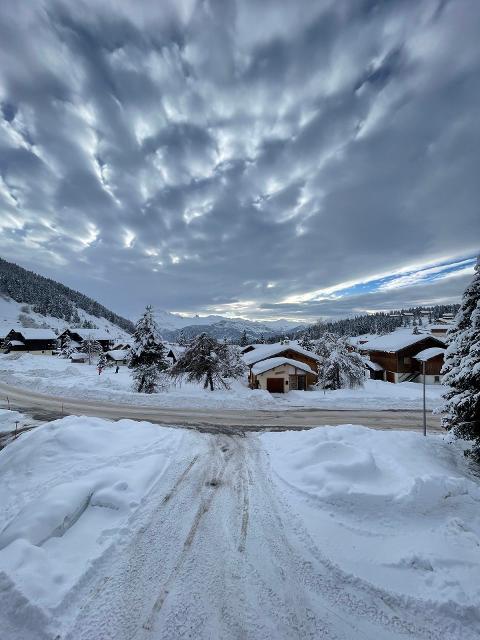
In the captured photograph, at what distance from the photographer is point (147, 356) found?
1117 inches

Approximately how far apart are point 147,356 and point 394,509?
24.9 metres

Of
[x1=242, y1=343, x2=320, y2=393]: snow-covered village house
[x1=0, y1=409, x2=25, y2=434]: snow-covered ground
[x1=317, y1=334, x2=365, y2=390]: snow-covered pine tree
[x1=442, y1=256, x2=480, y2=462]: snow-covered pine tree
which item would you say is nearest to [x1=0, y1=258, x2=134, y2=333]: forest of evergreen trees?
[x1=242, y1=343, x2=320, y2=393]: snow-covered village house

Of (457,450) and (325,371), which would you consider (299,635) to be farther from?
(325,371)

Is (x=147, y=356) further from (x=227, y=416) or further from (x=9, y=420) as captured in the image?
(x=227, y=416)

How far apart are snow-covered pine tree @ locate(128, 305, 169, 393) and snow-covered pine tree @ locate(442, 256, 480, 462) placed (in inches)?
932

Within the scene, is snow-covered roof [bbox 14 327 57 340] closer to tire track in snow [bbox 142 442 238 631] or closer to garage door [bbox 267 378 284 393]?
garage door [bbox 267 378 284 393]

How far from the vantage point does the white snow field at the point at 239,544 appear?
4.41m

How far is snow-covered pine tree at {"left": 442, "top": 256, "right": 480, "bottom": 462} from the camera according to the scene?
10380 mm

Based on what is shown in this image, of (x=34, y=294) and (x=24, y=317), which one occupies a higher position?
(x=34, y=294)

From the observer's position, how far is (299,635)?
424 centimetres

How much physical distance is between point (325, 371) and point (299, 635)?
32721 millimetres

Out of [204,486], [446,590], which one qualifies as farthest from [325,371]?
[446,590]

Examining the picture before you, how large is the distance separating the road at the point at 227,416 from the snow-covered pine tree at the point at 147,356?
5.72 m

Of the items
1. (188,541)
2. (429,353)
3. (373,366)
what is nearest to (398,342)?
(429,353)
